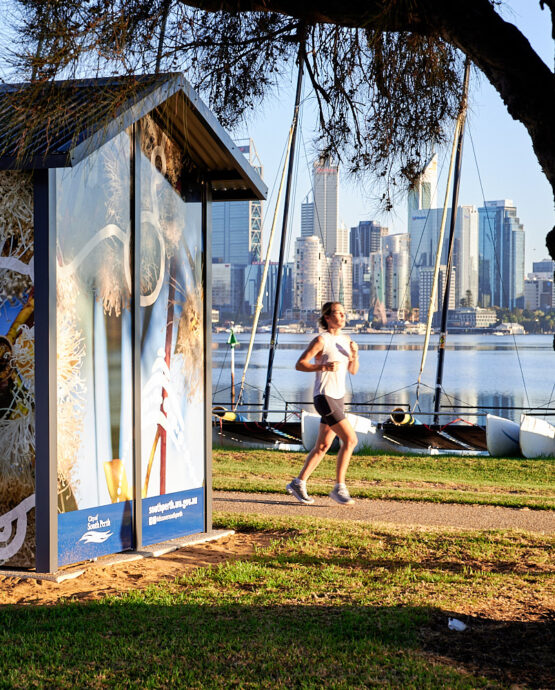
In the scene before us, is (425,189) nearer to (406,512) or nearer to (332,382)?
(332,382)

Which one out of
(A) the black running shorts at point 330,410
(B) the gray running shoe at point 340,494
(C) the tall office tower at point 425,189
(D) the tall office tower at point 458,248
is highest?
(D) the tall office tower at point 458,248

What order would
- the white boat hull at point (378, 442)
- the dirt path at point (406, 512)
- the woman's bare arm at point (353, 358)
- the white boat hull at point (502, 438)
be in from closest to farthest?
the dirt path at point (406, 512)
the woman's bare arm at point (353, 358)
the white boat hull at point (502, 438)
the white boat hull at point (378, 442)

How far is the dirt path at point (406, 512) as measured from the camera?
779cm

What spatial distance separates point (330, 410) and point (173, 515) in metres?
2.17

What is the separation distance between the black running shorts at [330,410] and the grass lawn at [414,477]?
5.26 feet

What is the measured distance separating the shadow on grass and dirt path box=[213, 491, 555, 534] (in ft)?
10.4

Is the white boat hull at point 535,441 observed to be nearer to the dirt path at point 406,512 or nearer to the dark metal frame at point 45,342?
the dirt path at point 406,512

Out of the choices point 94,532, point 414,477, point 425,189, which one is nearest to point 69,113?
point 94,532

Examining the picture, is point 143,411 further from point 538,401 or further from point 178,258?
point 538,401

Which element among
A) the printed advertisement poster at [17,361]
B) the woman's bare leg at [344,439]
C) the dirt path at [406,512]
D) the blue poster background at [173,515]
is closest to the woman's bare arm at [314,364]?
the woman's bare leg at [344,439]

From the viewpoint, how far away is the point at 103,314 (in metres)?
5.62

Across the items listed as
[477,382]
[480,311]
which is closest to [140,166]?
[480,311]

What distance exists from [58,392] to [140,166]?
173cm

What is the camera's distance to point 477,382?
8006 centimetres
